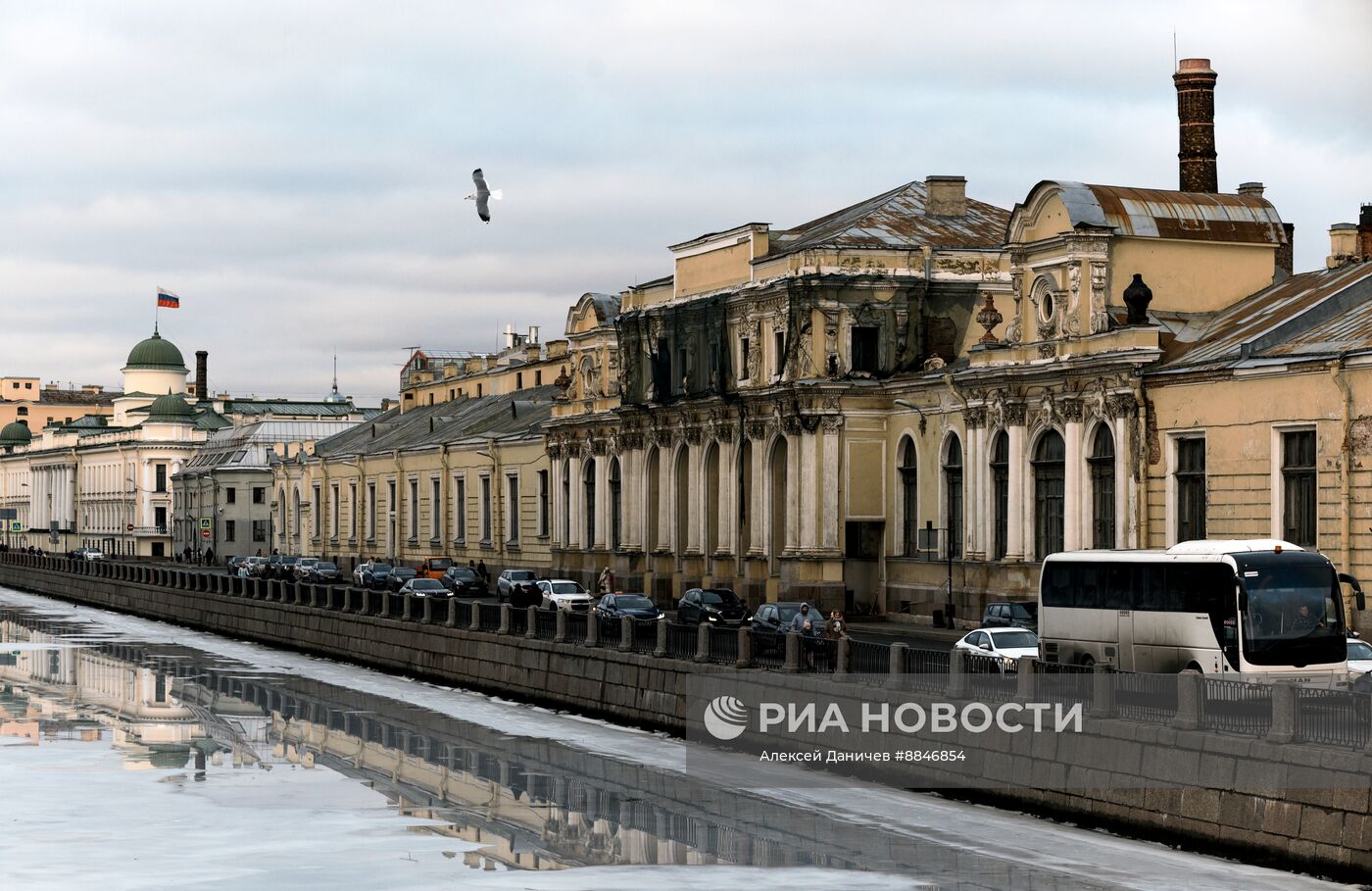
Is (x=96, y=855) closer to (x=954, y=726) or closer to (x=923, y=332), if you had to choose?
(x=954, y=726)

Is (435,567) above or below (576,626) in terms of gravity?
above

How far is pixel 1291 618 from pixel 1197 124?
40029 mm

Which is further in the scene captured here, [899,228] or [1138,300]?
[899,228]

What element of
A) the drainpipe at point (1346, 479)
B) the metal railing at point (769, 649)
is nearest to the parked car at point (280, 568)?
the metal railing at point (769, 649)

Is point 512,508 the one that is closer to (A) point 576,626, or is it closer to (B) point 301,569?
(B) point 301,569

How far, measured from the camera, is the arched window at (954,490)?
196 feet

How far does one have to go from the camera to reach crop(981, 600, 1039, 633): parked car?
47.7 m

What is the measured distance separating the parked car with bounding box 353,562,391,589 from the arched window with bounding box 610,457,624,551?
358 inches

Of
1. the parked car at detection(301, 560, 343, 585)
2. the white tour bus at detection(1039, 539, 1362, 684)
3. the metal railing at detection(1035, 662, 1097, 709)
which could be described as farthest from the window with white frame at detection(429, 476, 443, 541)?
the metal railing at detection(1035, 662, 1097, 709)

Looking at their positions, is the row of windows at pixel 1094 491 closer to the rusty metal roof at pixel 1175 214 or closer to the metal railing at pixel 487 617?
the rusty metal roof at pixel 1175 214

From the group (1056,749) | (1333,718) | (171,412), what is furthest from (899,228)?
(171,412)

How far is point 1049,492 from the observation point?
54281mm

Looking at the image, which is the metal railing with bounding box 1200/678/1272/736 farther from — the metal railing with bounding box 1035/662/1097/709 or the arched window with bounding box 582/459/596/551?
the arched window with bounding box 582/459/596/551

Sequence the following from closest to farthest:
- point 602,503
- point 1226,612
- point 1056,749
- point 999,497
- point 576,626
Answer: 1. point 1056,749
2. point 1226,612
3. point 576,626
4. point 999,497
5. point 602,503
